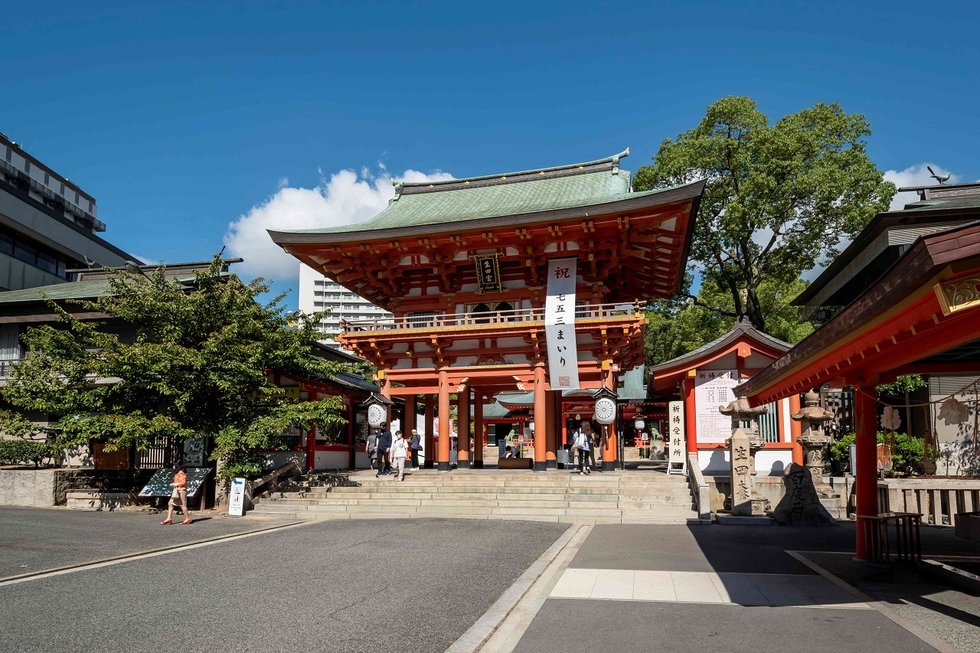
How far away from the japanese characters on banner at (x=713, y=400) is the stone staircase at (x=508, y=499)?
2346 millimetres

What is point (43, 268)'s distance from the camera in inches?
1401

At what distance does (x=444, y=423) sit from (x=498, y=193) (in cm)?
1065

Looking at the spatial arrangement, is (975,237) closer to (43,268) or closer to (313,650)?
(313,650)

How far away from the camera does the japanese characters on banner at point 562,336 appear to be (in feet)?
73.0

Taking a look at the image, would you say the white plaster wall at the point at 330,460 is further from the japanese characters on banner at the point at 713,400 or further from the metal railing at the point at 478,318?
the japanese characters on banner at the point at 713,400

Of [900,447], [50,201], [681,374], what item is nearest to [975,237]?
[681,374]

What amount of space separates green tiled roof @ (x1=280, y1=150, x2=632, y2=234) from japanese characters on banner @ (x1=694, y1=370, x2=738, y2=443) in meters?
7.07

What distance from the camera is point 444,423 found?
2362cm

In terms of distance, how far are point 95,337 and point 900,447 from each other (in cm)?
2335

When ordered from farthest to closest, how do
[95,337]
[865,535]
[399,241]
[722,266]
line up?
[722,266], [399,241], [95,337], [865,535]

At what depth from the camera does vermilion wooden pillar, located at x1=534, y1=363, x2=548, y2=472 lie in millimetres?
22500

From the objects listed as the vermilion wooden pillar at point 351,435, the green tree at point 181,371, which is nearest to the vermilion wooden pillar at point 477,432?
the vermilion wooden pillar at point 351,435

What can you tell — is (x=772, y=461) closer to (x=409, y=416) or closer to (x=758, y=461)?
(x=758, y=461)

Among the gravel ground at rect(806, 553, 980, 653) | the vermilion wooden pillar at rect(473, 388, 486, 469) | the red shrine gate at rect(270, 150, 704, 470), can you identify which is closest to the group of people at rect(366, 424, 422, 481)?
the red shrine gate at rect(270, 150, 704, 470)
